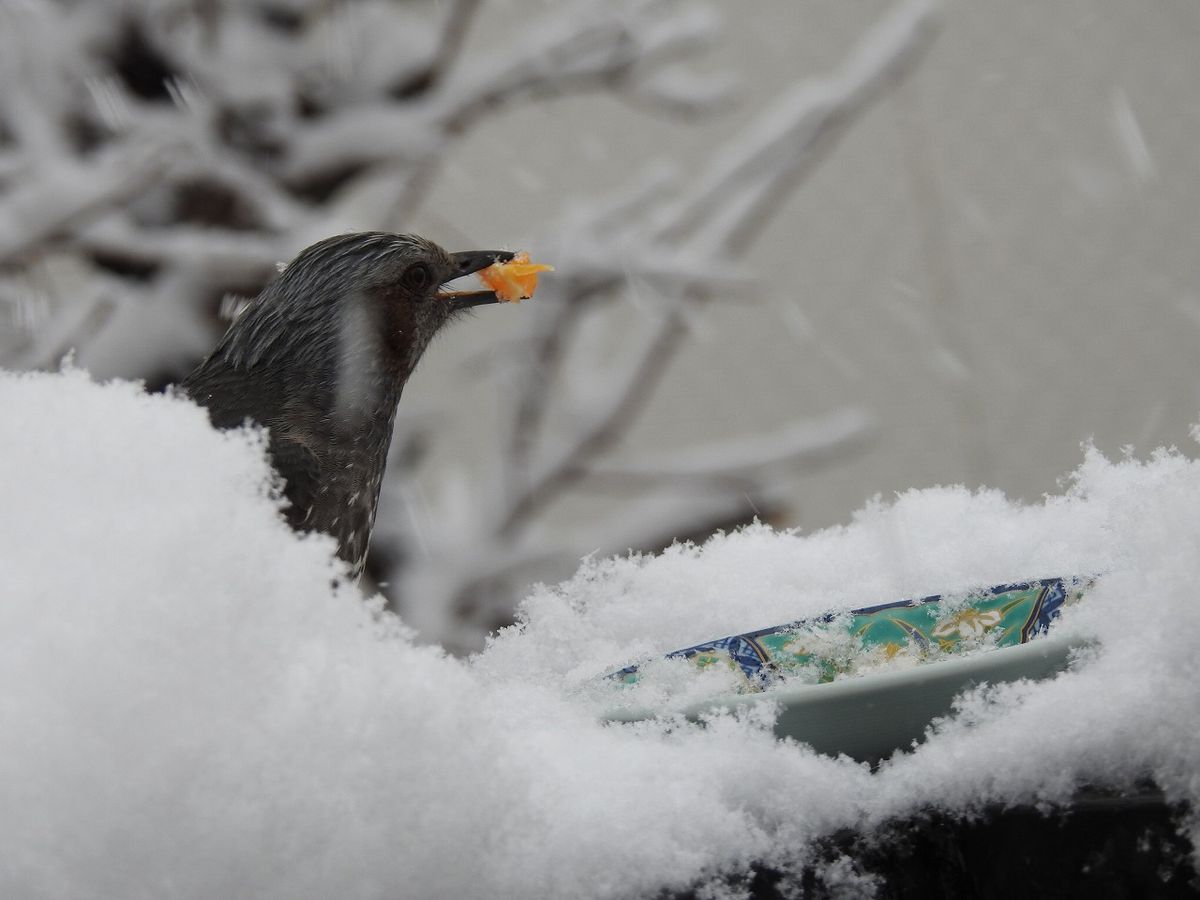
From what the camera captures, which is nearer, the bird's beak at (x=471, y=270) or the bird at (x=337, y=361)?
the bird at (x=337, y=361)

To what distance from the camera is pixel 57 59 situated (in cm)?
217

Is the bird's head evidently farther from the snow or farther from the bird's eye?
the snow

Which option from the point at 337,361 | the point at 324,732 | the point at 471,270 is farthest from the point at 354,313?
the point at 324,732

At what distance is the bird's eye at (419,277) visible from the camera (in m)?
1.31

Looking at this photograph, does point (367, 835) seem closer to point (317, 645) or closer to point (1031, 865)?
point (317, 645)

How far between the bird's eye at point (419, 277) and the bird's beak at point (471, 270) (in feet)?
0.07

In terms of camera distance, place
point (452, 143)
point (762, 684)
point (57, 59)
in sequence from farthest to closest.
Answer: point (452, 143) < point (57, 59) < point (762, 684)

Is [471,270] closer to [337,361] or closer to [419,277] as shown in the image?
[419,277]

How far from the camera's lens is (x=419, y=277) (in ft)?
4.33

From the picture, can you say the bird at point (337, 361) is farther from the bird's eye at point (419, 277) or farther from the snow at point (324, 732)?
the snow at point (324, 732)

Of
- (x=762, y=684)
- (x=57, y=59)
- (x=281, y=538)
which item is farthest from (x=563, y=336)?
(x=281, y=538)

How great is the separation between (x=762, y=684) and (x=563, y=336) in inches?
62.1

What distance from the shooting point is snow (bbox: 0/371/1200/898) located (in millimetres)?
320

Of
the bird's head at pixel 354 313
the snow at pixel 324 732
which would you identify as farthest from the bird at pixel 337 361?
the snow at pixel 324 732
